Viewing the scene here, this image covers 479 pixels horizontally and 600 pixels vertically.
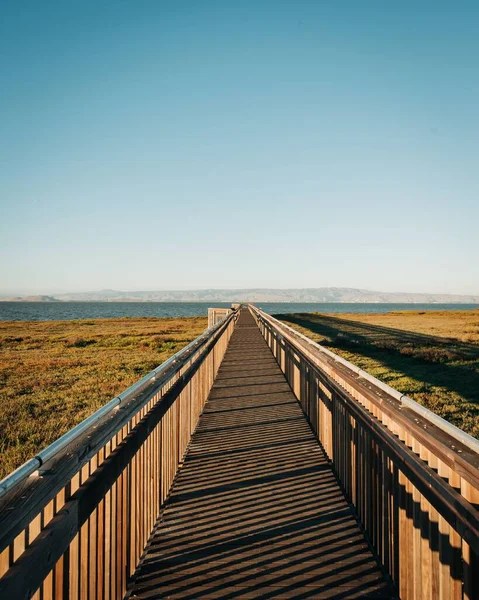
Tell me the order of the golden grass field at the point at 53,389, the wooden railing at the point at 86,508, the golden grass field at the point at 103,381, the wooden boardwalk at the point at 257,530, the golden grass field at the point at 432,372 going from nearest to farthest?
1. the wooden railing at the point at 86,508
2. the wooden boardwalk at the point at 257,530
3. the golden grass field at the point at 53,389
4. the golden grass field at the point at 103,381
5. the golden grass field at the point at 432,372

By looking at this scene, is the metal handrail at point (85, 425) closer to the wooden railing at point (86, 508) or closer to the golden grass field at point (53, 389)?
the wooden railing at point (86, 508)

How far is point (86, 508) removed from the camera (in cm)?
191

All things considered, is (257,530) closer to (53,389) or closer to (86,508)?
(86,508)

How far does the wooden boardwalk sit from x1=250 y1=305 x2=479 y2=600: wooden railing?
0.87 ft

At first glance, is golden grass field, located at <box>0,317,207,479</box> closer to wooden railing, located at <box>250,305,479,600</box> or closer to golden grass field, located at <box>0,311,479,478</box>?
golden grass field, located at <box>0,311,479,478</box>

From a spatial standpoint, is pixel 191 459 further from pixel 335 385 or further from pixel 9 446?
pixel 9 446

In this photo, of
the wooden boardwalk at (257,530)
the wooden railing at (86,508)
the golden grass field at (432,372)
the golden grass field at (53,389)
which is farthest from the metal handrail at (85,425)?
the golden grass field at (432,372)

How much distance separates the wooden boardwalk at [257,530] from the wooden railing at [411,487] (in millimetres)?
265

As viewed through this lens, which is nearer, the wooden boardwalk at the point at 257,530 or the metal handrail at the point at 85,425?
the metal handrail at the point at 85,425

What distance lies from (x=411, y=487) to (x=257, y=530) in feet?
5.17

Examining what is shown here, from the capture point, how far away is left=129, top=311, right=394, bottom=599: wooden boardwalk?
2867 millimetres

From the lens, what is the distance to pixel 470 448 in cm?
201

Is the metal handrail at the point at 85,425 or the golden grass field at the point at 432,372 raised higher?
the metal handrail at the point at 85,425

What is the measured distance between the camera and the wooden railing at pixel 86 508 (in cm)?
145
